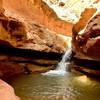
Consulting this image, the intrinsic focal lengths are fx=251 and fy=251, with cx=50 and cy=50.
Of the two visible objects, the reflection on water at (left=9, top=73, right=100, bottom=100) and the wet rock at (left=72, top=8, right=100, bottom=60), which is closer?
the reflection on water at (left=9, top=73, right=100, bottom=100)

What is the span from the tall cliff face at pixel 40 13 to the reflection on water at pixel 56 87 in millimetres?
9461

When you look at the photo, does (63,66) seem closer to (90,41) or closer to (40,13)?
(90,41)

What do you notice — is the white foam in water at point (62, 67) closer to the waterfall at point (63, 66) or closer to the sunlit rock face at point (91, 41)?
the waterfall at point (63, 66)

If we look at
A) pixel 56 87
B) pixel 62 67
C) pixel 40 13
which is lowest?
pixel 56 87

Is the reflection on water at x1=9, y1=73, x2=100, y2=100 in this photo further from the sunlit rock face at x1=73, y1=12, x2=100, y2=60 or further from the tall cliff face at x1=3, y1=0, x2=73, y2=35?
the tall cliff face at x1=3, y1=0, x2=73, y2=35

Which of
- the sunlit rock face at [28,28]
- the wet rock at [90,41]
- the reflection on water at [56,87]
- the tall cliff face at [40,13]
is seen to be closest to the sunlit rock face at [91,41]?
the wet rock at [90,41]

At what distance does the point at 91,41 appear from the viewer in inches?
559

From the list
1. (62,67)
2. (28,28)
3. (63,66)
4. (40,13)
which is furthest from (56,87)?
(40,13)

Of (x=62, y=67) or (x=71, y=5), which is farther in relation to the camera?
(x=71, y=5)

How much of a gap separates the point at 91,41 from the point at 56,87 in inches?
143

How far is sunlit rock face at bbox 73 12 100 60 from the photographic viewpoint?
45.8ft

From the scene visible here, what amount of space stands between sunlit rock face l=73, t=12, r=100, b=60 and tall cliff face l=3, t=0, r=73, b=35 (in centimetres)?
800

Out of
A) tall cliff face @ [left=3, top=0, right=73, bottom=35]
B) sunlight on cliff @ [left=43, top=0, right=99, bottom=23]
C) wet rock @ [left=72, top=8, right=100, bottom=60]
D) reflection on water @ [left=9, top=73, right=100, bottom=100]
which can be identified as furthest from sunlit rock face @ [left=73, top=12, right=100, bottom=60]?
sunlight on cliff @ [left=43, top=0, right=99, bottom=23]

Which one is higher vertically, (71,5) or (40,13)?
(71,5)
